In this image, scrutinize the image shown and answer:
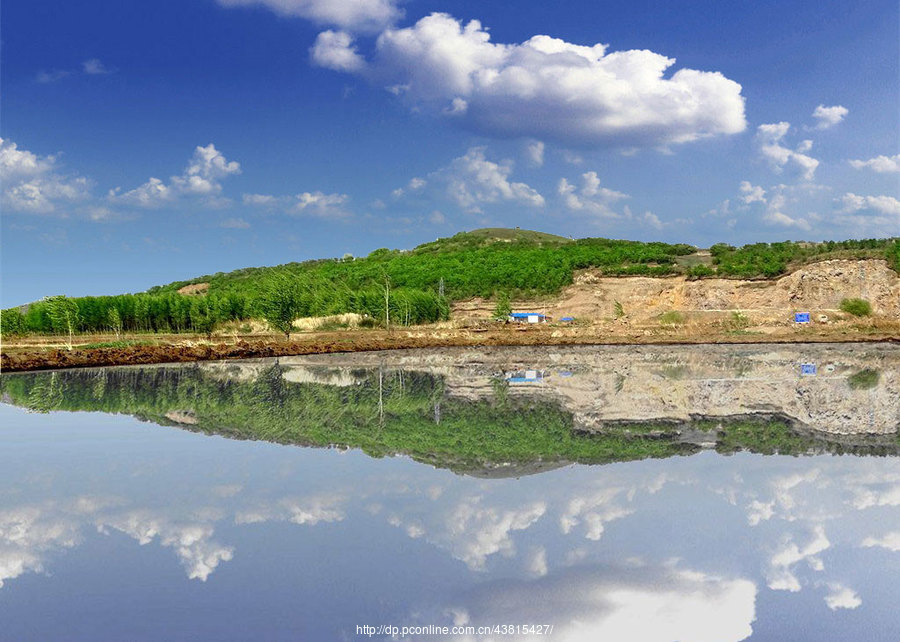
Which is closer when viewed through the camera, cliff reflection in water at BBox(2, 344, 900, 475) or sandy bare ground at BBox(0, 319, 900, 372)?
cliff reflection in water at BBox(2, 344, 900, 475)

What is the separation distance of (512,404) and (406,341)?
24.4 meters

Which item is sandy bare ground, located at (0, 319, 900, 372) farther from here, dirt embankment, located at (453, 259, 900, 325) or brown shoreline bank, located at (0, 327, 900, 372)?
dirt embankment, located at (453, 259, 900, 325)

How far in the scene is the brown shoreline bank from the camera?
95.8 feet

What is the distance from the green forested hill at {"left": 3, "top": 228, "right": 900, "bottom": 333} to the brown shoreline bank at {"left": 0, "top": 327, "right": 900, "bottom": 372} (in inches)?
201

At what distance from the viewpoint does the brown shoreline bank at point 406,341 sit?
2920 centimetres

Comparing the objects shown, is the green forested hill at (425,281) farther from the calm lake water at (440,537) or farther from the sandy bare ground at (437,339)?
the calm lake water at (440,537)

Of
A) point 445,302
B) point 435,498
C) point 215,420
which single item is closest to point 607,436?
point 435,498

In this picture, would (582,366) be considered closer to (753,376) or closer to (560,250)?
(753,376)

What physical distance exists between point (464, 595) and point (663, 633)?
1.35 metres

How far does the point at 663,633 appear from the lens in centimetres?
472

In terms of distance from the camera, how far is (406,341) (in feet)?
130

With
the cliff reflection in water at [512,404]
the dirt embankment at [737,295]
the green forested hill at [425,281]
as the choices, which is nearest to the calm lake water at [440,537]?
the cliff reflection in water at [512,404]

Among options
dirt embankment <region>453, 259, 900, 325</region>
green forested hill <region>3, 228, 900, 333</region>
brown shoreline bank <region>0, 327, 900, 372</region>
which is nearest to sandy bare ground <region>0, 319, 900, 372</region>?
brown shoreline bank <region>0, 327, 900, 372</region>

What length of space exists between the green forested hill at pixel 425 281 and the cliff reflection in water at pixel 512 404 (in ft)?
69.1
